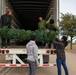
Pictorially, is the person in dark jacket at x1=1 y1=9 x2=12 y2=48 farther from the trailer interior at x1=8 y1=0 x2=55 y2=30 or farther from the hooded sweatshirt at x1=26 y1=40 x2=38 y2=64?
the trailer interior at x1=8 y1=0 x2=55 y2=30

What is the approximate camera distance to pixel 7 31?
10625mm

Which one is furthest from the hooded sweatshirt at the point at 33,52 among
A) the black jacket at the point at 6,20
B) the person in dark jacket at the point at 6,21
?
the black jacket at the point at 6,20

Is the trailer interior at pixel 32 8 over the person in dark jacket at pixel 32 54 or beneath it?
over

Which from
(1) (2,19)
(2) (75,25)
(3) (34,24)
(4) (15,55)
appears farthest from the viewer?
(2) (75,25)

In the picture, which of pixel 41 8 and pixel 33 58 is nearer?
pixel 33 58

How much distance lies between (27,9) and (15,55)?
20.9 ft

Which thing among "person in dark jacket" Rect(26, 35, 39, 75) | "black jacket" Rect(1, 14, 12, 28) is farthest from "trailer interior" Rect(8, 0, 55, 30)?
"person in dark jacket" Rect(26, 35, 39, 75)

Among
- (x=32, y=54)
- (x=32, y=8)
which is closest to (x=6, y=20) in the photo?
(x=32, y=54)

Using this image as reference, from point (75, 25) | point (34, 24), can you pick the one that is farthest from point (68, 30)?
point (34, 24)

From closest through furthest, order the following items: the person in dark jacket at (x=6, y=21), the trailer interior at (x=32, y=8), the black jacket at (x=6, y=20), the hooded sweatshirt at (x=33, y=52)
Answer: the hooded sweatshirt at (x=33, y=52), the person in dark jacket at (x=6, y=21), the black jacket at (x=6, y=20), the trailer interior at (x=32, y=8)

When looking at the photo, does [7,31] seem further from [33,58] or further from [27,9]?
[27,9]

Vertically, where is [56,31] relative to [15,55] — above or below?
above

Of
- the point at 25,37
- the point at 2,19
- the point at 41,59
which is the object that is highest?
the point at 2,19

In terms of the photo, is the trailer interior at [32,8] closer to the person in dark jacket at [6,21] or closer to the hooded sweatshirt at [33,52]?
the person in dark jacket at [6,21]
